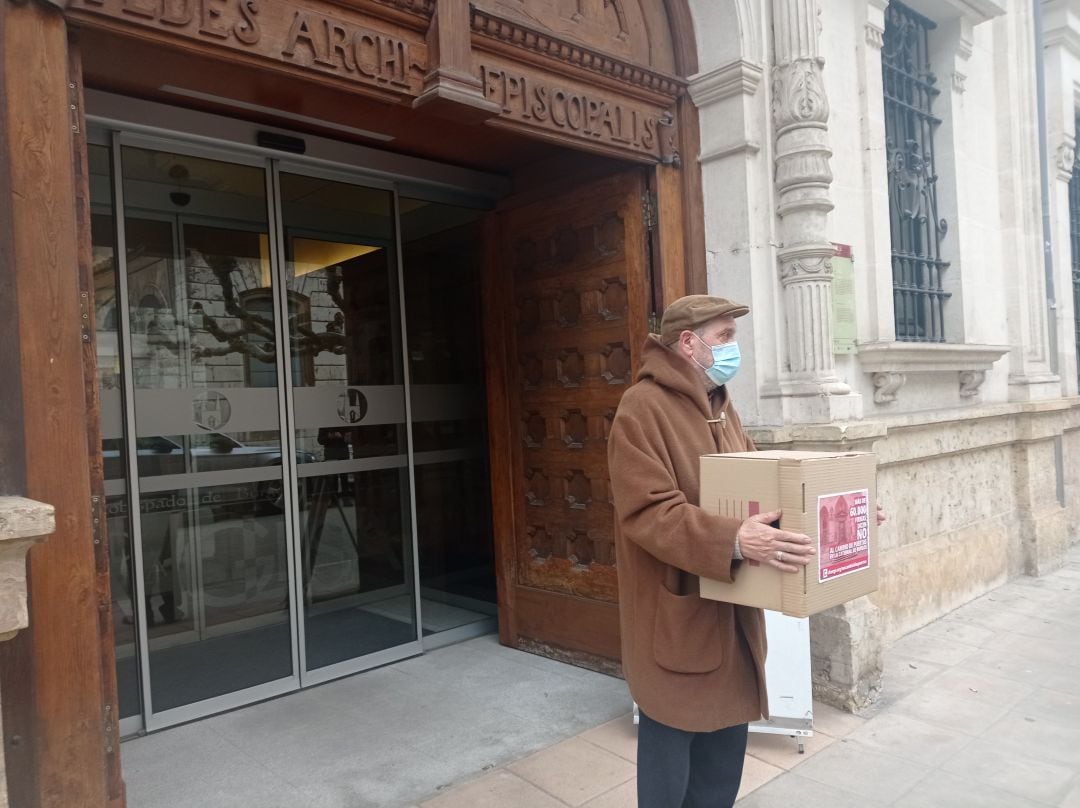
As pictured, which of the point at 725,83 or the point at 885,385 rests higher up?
the point at 725,83

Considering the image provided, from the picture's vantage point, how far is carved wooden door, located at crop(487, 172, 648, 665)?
14.5 ft

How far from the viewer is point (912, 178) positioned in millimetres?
5785

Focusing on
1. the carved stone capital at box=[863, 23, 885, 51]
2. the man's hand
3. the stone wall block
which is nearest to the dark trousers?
the man's hand

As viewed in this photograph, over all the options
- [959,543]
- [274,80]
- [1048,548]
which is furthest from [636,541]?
[1048,548]

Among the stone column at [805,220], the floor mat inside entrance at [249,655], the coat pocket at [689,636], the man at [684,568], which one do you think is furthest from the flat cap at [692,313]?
the floor mat inside entrance at [249,655]

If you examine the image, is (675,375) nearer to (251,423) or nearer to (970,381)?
(251,423)

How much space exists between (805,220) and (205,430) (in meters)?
3.52

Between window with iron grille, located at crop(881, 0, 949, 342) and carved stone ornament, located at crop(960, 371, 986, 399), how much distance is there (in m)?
0.33

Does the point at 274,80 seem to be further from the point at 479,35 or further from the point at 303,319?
the point at 303,319

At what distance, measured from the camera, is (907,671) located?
455cm

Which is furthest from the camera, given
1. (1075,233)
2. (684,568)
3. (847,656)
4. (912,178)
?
(1075,233)

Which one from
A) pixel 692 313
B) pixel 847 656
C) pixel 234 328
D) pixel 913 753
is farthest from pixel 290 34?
pixel 913 753

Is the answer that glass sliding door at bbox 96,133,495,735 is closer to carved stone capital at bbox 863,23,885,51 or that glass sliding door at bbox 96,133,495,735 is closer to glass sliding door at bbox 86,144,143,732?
glass sliding door at bbox 86,144,143,732

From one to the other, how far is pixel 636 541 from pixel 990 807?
2.14 meters
